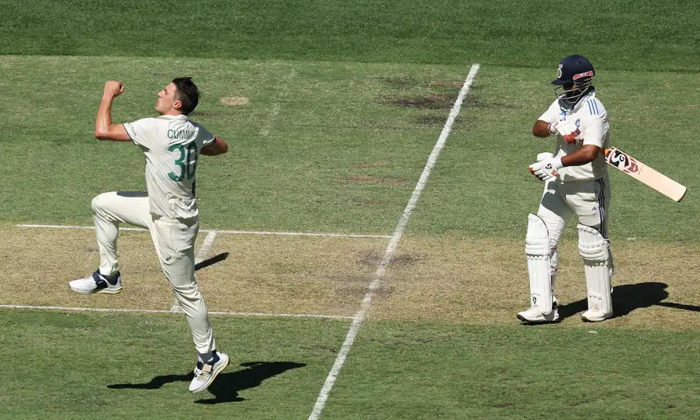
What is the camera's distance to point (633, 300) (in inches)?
499

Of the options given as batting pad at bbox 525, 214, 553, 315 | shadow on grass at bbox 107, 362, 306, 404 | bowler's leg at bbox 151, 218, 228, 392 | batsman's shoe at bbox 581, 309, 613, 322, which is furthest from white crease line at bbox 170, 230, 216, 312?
batsman's shoe at bbox 581, 309, 613, 322

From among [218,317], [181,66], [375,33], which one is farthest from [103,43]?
[218,317]

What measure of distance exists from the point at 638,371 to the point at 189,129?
420cm

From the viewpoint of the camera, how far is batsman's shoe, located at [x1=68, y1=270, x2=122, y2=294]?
11586 mm

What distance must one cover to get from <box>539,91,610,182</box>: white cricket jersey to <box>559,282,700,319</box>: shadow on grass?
1.34 m

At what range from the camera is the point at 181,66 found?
2092cm

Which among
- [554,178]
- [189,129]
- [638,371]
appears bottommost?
[638,371]

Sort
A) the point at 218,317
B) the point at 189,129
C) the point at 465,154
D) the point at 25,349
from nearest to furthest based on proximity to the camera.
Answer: the point at 189,129 → the point at 25,349 → the point at 218,317 → the point at 465,154

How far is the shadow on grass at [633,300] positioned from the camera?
12.4m

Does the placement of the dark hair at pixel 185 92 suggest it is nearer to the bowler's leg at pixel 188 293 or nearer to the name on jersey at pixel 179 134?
the name on jersey at pixel 179 134

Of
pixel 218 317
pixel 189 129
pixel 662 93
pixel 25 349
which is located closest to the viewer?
pixel 189 129

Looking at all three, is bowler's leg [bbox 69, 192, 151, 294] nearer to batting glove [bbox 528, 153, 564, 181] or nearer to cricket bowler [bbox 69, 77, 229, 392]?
cricket bowler [bbox 69, 77, 229, 392]

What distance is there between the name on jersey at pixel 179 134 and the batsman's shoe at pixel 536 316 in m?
3.65

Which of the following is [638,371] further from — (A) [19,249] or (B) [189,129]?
(A) [19,249]
